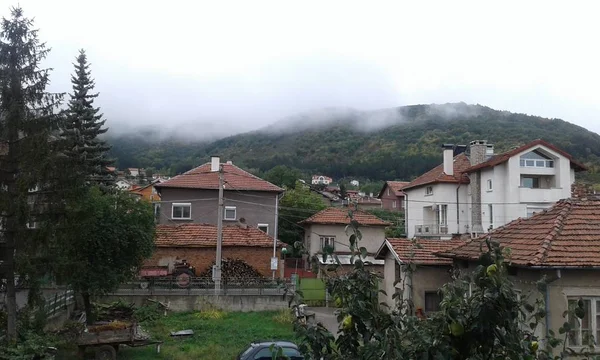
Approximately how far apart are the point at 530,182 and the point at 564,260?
87.5ft

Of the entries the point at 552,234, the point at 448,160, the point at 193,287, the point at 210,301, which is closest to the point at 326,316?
the point at 210,301

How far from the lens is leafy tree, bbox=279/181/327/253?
49469mm

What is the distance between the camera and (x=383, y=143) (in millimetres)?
129000

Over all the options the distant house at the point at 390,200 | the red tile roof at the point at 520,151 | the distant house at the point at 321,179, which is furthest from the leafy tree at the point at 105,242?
the distant house at the point at 321,179

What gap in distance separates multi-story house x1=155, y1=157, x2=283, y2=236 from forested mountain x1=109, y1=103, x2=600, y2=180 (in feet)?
145

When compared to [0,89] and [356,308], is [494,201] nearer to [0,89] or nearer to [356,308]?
[0,89]

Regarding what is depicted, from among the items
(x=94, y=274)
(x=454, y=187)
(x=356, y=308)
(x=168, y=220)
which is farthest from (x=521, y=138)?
(x=356, y=308)

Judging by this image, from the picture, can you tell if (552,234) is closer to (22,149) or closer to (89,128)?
(22,149)

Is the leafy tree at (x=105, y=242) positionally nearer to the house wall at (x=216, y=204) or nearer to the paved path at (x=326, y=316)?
the paved path at (x=326, y=316)

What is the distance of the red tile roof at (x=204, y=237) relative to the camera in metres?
28.5

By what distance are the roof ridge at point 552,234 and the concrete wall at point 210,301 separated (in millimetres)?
12827

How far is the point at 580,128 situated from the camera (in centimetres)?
10219

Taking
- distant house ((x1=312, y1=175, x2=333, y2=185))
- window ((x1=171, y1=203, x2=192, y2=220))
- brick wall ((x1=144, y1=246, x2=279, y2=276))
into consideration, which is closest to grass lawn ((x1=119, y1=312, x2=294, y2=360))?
brick wall ((x1=144, y1=246, x2=279, y2=276))

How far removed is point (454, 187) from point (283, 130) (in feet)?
508
